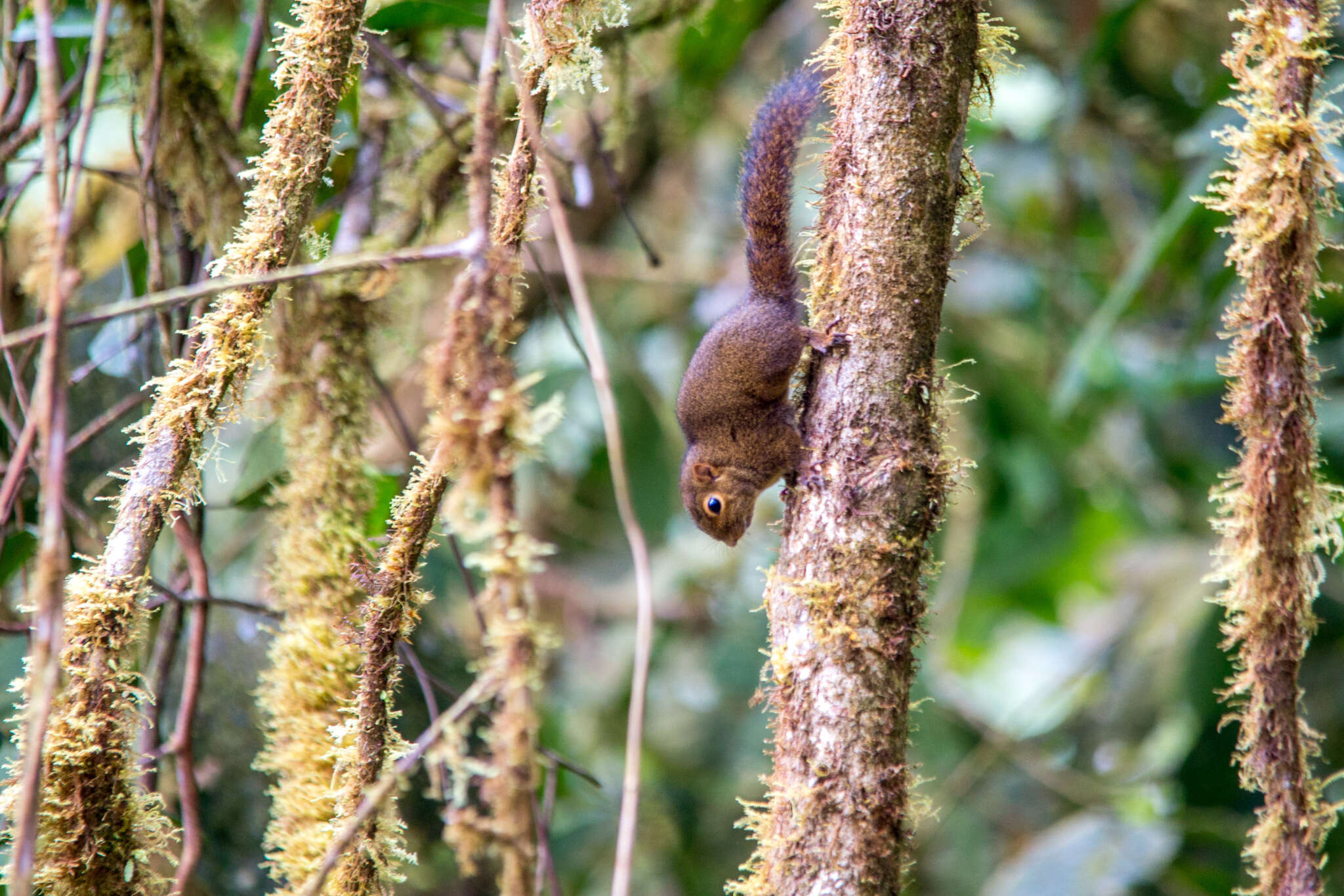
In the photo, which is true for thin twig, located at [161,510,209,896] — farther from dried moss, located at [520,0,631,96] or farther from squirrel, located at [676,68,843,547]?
squirrel, located at [676,68,843,547]

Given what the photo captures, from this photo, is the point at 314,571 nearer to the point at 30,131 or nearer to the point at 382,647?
the point at 382,647

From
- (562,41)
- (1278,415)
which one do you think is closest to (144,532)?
(562,41)

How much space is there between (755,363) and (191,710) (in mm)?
1581

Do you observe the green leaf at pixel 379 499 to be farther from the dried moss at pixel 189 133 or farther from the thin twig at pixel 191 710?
the dried moss at pixel 189 133

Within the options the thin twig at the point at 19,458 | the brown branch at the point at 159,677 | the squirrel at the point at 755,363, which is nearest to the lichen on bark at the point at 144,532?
the thin twig at the point at 19,458

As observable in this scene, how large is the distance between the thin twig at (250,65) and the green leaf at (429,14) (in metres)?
0.26

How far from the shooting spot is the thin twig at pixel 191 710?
6.88 feet

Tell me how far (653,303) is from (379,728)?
13.7 ft

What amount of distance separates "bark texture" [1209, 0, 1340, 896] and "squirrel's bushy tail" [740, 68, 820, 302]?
1028mm

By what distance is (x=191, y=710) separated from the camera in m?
2.14

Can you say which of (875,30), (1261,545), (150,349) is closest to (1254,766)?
(1261,545)

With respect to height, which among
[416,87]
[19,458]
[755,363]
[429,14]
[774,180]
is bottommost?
[19,458]

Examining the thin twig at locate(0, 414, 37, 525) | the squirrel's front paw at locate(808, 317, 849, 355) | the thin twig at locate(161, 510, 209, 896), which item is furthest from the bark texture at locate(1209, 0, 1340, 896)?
the thin twig at locate(161, 510, 209, 896)

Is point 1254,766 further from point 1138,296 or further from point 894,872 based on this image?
point 1138,296
